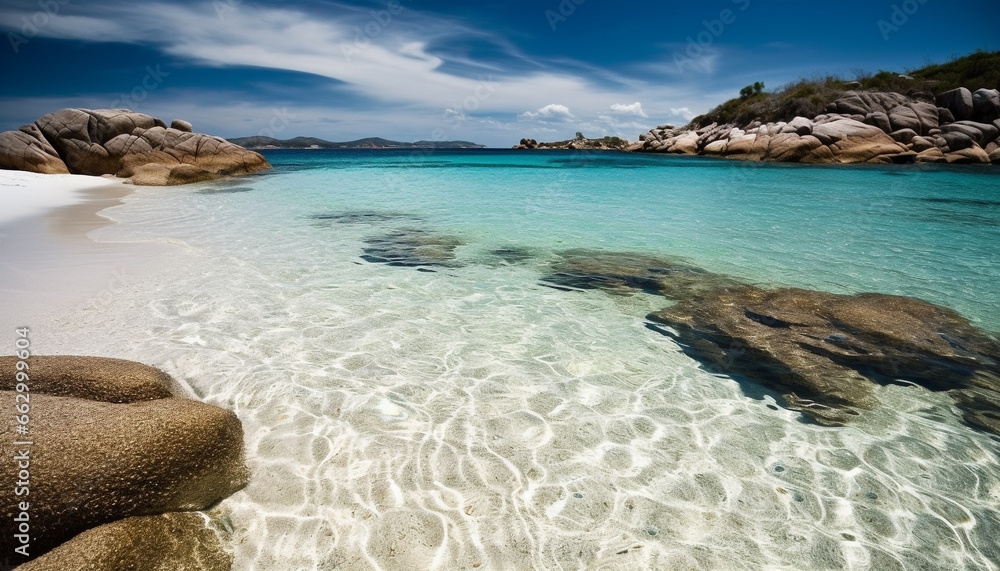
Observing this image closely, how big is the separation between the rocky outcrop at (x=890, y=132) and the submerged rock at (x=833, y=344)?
39771mm

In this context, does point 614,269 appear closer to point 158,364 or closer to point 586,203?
point 158,364

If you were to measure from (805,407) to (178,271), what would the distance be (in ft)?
29.3

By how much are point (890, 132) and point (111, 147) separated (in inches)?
2273

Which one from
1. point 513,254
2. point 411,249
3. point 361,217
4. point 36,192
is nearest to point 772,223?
point 513,254

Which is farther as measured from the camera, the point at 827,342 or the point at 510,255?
the point at 510,255

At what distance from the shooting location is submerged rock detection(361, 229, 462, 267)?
8656mm

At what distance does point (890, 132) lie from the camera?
38.8 meters

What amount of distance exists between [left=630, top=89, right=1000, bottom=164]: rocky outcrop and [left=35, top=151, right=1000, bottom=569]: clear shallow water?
35.6 meters

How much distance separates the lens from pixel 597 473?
3289 mm

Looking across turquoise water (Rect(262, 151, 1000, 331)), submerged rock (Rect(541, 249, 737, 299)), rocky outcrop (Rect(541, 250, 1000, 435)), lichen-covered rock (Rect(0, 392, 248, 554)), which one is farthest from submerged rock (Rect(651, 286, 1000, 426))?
lichen-covered rock (Rect(0, 392, 248, 554))

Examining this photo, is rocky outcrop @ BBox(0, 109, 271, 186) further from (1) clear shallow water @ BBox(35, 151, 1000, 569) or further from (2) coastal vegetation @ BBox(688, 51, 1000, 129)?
(2) coastal vegetation @ BBox(688, 51, 1000, 129)

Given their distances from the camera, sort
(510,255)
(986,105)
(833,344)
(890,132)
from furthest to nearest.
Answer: (890,132) → (986,105) → (510,255) → (833,344)

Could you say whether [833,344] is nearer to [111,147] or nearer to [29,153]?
[111,147]

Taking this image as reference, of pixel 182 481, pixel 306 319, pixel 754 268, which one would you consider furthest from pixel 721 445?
pixel 754 268
